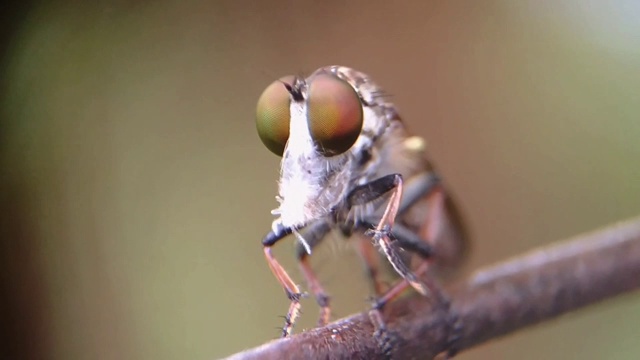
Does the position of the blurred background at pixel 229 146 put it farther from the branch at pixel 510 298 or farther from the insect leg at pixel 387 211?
the branch at pixel 510 298

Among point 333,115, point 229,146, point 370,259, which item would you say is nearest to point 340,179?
point 333,115

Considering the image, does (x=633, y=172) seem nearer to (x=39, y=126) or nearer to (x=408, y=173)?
(x=408, y=173)

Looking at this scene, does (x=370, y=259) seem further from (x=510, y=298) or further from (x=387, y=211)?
(x=510, y=298)

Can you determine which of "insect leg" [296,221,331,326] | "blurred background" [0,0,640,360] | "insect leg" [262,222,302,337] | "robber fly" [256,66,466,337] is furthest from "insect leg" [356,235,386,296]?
"blurred background" [0,0,640,360]

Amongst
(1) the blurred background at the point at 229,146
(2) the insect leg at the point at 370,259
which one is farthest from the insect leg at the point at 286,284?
(1) the blurred background at the point at 229,146

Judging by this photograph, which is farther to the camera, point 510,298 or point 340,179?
point 340,179

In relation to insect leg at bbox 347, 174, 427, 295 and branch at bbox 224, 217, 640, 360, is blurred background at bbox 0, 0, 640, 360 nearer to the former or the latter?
insect leg at bbox 347, 174, 427, 295
